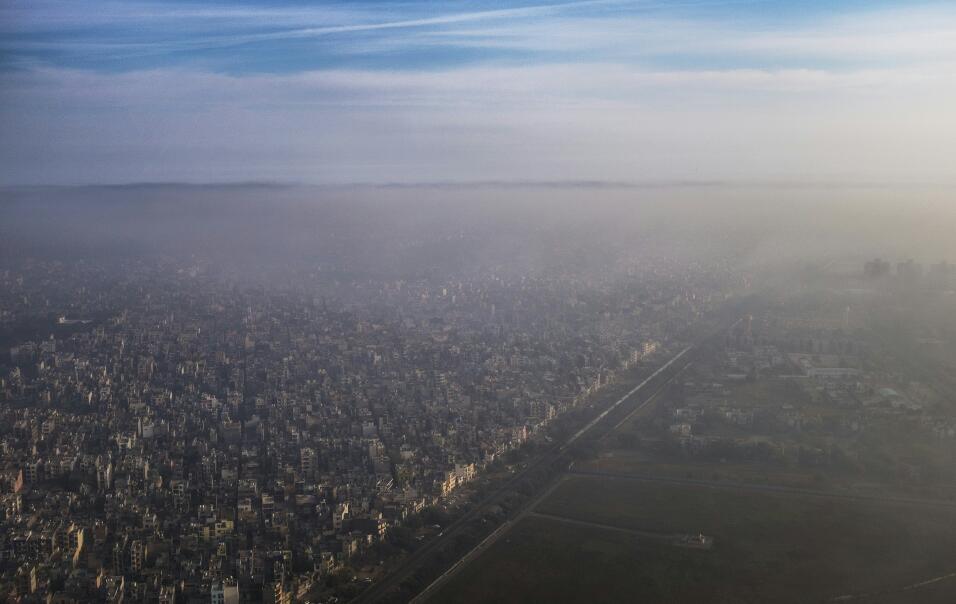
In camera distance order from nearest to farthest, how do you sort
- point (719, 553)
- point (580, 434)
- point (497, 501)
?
point (719, 553) < point (497, 501) < point (580, 434)

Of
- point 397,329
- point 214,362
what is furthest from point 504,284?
point 214,362

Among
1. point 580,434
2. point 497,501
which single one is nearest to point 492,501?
point 497,501

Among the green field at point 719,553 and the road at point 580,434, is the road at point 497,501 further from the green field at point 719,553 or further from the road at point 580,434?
the green field at point 719,553

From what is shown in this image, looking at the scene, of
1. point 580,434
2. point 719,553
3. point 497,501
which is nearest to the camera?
point 719,553

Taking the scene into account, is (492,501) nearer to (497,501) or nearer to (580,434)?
(497,501)

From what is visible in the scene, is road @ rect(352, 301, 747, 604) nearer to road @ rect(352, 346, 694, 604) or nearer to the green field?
road @ rect(352, 346, 694, 604)

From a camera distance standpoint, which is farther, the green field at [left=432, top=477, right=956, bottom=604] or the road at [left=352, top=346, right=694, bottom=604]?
the road at [left=352, top=346, right=694, bottom=604]

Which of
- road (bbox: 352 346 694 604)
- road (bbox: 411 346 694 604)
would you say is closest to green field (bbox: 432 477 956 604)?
road (bbox: 411 346 694 604)

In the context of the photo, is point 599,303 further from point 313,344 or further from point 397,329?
point 313,344

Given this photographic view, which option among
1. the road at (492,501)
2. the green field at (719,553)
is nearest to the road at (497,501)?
the road at (492,501)
